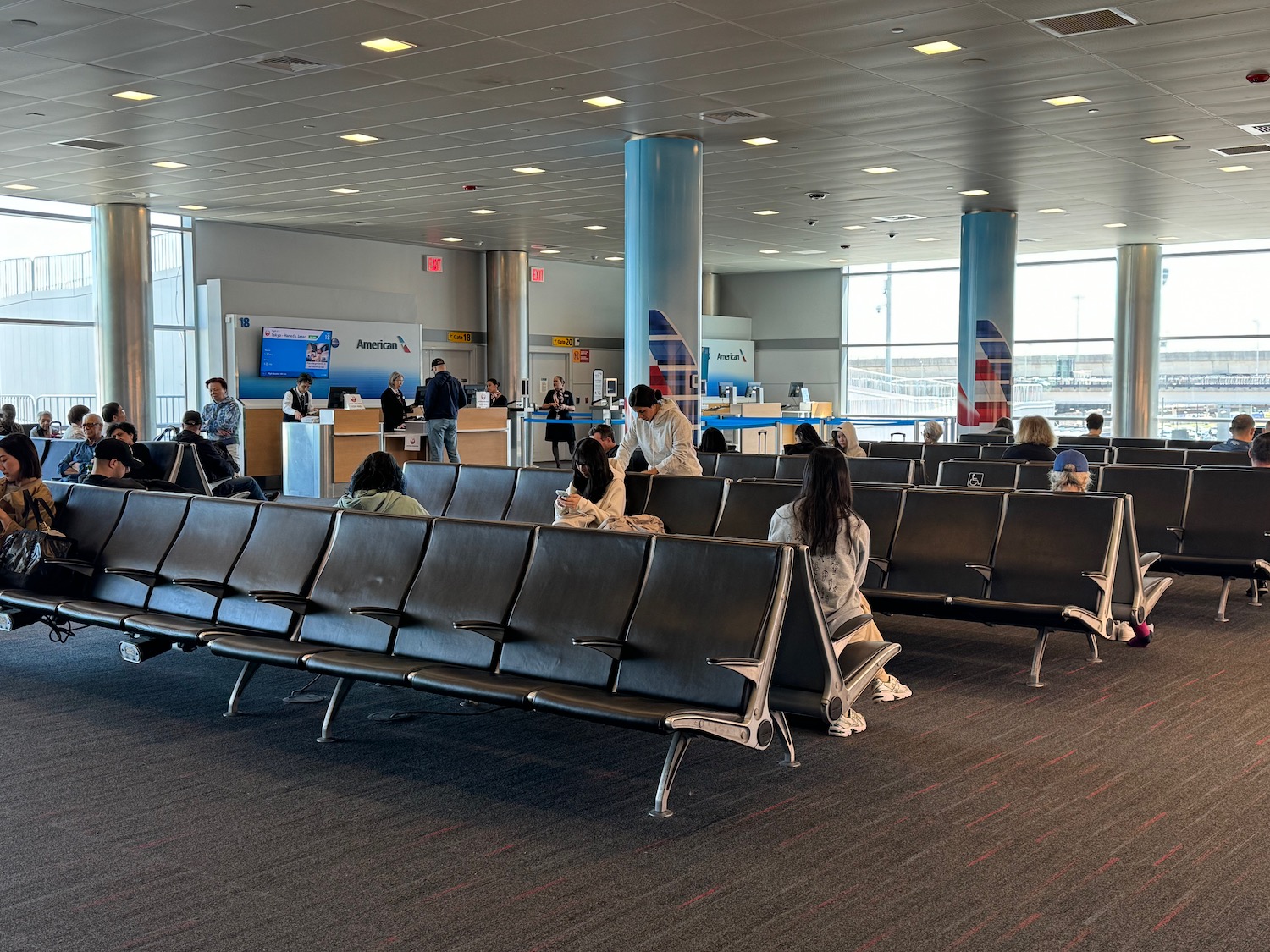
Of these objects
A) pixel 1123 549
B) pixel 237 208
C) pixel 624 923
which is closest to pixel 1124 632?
pixel 1123 549

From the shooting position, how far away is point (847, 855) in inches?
142

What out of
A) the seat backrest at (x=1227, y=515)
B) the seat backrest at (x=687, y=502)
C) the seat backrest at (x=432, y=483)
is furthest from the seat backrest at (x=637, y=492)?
the seat backrest at (x=1227, y=515)

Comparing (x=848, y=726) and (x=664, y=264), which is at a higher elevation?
(x=664, y=264)

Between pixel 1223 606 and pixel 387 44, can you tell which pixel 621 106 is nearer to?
pixel 387 44

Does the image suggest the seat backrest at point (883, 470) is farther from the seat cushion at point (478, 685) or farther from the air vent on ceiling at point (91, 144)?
the air vent on ceiling at point (91, 144)

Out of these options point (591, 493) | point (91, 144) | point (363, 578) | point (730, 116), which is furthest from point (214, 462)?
point (363, 578)

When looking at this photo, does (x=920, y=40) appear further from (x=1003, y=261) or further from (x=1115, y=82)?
(x=1003, y=261)

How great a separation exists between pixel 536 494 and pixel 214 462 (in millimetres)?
5029

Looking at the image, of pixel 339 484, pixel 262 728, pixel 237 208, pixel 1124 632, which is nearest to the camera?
pixel 262 728

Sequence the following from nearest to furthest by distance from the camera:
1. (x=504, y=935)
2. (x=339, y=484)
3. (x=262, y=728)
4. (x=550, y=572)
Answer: (x=504, y=935)
(x=550, y=572)
(x=262, y=728)
(x=339, y=484)

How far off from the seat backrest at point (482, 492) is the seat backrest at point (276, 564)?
7.23 feet

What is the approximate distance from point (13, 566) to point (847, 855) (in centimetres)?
469

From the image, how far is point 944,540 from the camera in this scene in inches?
244

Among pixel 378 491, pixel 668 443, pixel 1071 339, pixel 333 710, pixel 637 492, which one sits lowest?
pixel 333 710
